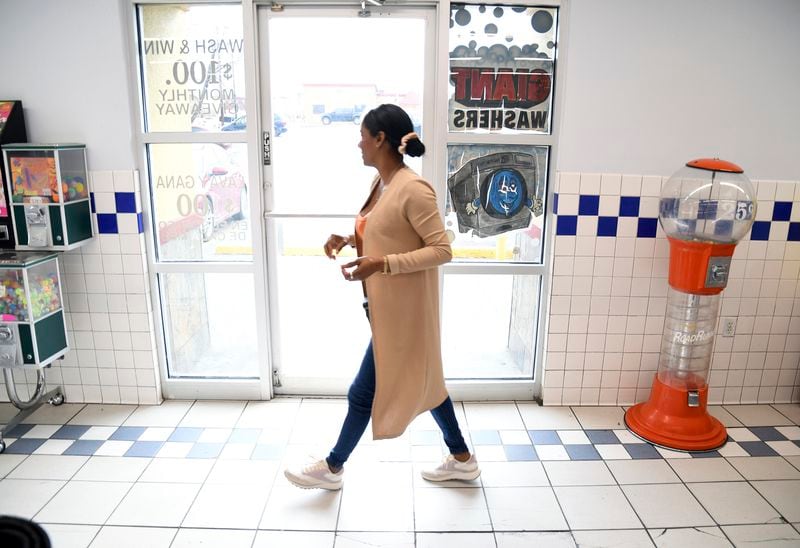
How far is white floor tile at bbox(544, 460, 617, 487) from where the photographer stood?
9.05 feet

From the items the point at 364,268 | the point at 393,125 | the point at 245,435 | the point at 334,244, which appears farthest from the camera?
the point at 245,435

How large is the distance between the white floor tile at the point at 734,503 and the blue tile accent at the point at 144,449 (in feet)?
8.99

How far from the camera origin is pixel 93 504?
2.57 meters

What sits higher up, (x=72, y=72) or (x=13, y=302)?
(x=72, y=72)

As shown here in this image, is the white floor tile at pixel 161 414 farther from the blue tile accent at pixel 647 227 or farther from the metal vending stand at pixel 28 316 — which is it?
the blue tile accent at pixel 647 227

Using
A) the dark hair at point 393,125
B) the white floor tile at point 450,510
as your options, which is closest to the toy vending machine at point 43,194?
the dark hair at point 393,125

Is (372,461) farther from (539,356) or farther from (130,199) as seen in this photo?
(130,199)

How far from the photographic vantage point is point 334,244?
2.53 metres

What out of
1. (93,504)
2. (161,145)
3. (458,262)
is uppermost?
(161,145)

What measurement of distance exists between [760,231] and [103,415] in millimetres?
4050

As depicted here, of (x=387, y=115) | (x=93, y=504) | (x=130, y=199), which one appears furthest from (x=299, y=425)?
(x=387, y=115)

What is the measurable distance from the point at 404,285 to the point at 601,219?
1.54 metres

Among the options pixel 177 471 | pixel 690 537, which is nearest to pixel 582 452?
pixel 690 537

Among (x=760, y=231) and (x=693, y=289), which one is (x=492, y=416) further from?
(x=760, y=231)
